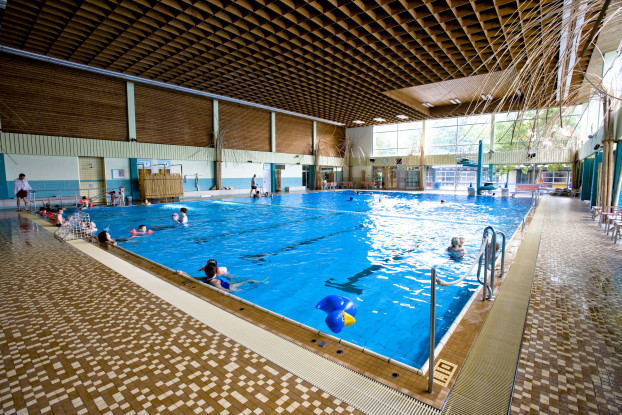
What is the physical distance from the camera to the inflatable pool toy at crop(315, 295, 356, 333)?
3195mm

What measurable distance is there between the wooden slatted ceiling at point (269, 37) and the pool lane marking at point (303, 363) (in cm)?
606

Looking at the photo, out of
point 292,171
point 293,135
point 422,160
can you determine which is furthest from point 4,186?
point 422,160

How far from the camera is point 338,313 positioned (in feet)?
10.5

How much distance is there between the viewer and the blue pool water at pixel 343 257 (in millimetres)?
3668

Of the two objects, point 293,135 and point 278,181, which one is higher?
point 293,135

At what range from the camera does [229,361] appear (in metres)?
2.21

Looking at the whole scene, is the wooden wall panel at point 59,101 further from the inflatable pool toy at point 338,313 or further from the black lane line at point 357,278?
the inflatable pool toy at point 338,313

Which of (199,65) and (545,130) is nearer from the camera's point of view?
(545,130)

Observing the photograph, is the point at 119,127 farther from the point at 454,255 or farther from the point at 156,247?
the point at 454,255

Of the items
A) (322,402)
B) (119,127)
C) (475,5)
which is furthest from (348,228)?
(119,127)

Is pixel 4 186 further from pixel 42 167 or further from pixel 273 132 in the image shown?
pixel 273 132

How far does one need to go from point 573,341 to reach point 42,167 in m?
17.6

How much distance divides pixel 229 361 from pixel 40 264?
165 inches

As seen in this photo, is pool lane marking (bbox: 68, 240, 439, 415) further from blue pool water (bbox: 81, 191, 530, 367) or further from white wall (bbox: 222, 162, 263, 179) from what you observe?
white wall (bbox: 222, 162, 263, 179)
